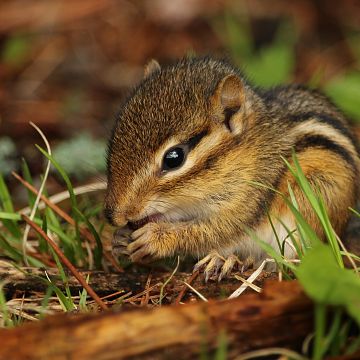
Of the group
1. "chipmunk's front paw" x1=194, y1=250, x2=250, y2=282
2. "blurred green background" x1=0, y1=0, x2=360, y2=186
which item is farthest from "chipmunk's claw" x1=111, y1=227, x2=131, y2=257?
"blurred green background" x1=0, y1=0, x2=360, y2=186

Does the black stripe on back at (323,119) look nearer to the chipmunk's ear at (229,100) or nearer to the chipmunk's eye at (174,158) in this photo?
the chipmunk's ear at (229,100)

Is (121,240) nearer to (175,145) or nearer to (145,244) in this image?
(145,244)

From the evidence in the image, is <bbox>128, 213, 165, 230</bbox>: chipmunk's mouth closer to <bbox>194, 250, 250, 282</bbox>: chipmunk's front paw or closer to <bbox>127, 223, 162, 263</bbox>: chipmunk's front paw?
<bbox>127, 223, 162, 263</bbox>: chipmunk's front paw

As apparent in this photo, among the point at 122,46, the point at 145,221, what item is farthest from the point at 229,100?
the point at 122,46

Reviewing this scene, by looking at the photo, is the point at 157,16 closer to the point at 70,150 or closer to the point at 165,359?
the point at 70,150

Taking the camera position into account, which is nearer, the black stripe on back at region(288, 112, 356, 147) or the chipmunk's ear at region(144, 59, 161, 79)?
the black stripe on back at region(288, 112, 356, 147)
